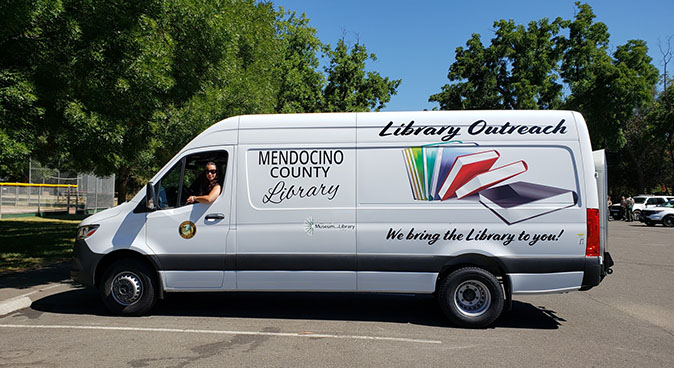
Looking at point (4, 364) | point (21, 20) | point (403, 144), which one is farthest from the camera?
point (21, 20)

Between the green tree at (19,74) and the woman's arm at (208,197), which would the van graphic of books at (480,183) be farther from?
the green tree at (19,74)

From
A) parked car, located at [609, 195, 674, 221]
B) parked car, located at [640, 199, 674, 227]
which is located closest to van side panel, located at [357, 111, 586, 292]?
parked car, located at [640, 199, 674, 227]

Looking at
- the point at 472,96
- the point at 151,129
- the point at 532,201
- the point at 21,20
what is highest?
the point at 472,96

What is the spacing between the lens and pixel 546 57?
37.0 meters

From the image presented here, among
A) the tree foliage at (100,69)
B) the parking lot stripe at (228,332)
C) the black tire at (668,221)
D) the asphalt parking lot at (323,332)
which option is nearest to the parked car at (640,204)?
the black tire at (668,221)

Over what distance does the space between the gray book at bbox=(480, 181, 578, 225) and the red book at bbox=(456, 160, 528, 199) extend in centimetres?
9

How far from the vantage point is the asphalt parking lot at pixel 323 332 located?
5.08m

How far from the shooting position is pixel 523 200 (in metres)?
6.30

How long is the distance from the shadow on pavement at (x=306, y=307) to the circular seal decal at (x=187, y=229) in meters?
1.11

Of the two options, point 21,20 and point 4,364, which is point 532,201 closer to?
point 4,364

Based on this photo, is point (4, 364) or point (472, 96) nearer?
point (4, 364)

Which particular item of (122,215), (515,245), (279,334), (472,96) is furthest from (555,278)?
(472,96)

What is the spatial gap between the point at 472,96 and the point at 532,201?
1326 inches

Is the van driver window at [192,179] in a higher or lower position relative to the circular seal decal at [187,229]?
higher
